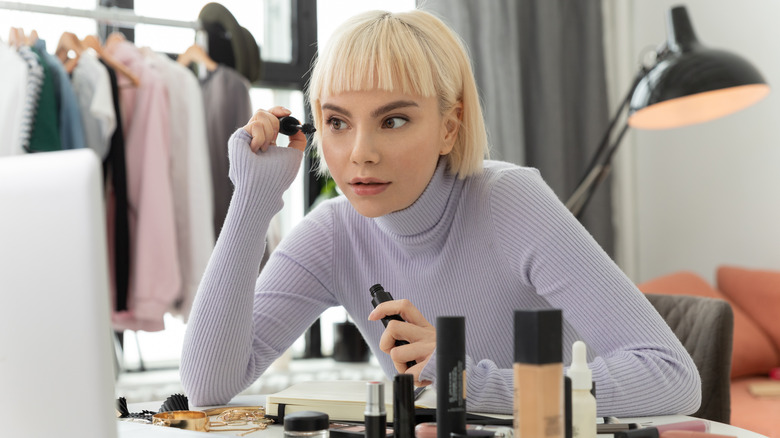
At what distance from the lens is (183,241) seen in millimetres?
2199

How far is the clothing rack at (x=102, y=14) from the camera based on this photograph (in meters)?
2.11

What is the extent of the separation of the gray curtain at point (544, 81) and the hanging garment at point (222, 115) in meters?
0.99

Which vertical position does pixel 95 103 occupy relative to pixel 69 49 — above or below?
below

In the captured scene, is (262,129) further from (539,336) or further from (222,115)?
(222,115)

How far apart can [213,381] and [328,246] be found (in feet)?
1.00

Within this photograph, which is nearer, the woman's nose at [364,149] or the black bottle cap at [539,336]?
the black bottle cap at [539,336]

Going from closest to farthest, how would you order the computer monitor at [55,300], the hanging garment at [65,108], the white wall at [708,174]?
the computer monitor at [55,300], the hanging garment at [65,108], the white wall at [708,174]

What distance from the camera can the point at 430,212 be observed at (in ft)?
3.91

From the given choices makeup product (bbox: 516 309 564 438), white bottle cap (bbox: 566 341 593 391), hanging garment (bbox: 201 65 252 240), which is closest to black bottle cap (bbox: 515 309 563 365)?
makeup product (bbox: 516 309 564 438)

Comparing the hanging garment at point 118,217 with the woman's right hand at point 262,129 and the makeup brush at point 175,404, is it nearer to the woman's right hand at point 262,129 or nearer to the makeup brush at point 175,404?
the woman's right hand at point 262,129

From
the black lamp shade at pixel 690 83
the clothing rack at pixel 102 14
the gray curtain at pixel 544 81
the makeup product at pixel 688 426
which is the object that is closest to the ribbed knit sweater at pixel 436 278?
the makeup product at pixel 688 426

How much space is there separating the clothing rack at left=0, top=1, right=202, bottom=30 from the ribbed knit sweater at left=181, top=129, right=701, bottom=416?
3.96ft

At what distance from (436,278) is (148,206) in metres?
1.14

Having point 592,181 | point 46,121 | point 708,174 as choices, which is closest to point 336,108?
point 46,121
